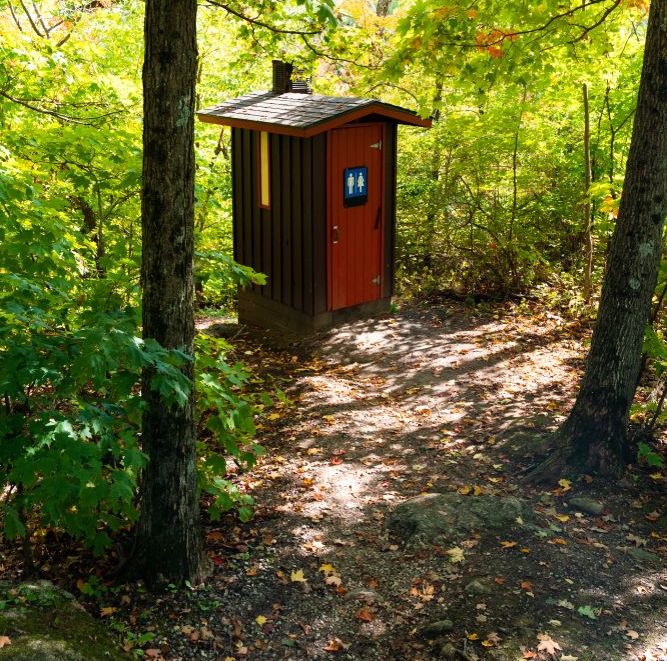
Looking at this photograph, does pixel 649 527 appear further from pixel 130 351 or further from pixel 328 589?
pixel 130 351

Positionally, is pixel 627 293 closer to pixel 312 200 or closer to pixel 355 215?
pixel 312 200

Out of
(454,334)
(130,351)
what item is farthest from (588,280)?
(130,351)

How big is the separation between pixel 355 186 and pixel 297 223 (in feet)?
3.11

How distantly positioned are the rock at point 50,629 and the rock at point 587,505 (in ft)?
11.4

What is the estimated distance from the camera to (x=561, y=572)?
495 cm

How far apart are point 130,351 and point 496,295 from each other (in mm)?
8706

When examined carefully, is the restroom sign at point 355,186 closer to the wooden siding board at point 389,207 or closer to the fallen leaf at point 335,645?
the wooden siding board at point 389,207

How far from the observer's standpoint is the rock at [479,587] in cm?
477

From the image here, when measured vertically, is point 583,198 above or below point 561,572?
above

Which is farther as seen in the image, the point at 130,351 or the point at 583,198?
the point at 583,198

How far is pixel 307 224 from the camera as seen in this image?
9805 millimetres

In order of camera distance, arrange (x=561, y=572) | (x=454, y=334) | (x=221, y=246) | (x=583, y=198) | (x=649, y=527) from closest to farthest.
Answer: (x=561, y=572) < (x=649, y=527) < (x=454, y=334) < (x=583, y=198) < (x=221, y=246)

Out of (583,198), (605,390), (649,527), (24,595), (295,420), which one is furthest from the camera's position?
(583,198)

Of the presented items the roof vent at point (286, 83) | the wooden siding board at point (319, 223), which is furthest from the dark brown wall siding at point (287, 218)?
the roof vent at point (286, 83)
